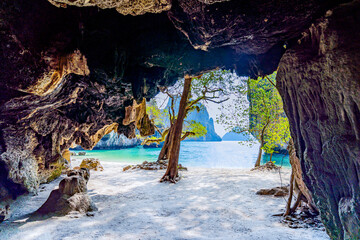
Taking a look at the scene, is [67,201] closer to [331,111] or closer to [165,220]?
[165,220]

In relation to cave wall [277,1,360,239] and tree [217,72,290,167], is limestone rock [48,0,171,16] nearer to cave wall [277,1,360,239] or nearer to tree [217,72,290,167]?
cave wall [277,1,360,239]

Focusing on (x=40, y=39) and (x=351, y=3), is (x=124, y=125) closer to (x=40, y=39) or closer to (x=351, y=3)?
(x=40, y=39)

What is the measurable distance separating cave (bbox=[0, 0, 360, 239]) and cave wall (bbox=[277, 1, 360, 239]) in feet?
0.04

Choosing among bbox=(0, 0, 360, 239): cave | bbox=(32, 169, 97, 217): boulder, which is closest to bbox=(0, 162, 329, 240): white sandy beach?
bbox=(32, 169, 97, 217): boulder

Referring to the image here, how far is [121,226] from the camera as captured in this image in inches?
138

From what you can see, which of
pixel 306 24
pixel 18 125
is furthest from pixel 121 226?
pixel 306 24

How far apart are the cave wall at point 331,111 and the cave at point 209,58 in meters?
0.01

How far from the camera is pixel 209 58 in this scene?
3926 millimetres

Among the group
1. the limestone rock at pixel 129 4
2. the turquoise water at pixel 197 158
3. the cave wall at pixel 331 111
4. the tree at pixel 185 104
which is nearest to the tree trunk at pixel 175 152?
the tree at pixel 185 104

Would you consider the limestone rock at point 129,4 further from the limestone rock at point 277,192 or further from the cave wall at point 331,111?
the limestone rock at point 277,192

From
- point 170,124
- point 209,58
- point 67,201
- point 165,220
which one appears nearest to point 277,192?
point 165,220

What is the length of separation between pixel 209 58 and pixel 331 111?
8.44 ft

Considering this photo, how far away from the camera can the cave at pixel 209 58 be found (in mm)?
1930

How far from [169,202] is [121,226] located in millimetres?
2067
